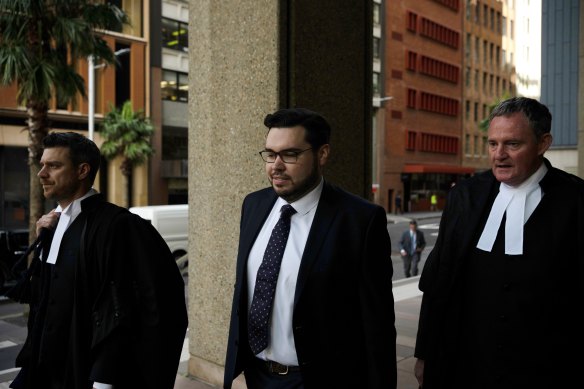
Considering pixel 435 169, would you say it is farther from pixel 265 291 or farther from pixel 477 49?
pixel 265 291

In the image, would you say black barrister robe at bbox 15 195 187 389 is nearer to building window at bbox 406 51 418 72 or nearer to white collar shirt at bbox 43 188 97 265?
white collar shirt at bbox 43 188 97 265

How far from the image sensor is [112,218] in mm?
3057

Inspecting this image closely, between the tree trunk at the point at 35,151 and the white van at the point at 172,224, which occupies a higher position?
the tree trunk at the point at 35,151

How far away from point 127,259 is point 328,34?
2598 mm

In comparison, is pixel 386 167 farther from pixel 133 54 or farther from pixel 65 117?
pixel 65 117

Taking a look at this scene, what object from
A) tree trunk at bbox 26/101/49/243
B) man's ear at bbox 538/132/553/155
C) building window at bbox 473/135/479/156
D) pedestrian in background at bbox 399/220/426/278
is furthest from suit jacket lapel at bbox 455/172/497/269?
building window at bbox 473/135/479/156

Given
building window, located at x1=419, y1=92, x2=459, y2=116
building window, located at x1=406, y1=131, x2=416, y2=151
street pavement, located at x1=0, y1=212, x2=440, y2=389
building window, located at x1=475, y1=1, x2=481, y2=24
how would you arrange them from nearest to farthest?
street pavement, located at x1=0, y1=212, x2=440, y2=389, building window, located at x1=406, y1=131, x2=416, y2=151, building window, located at x1=419, y1=92, x2=459, y2=116, building window, located at x1=475, y1=1, x2=481, y2=24

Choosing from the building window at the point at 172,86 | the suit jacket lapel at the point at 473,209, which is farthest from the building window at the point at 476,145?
the suit jacket lapel at the point at 473,209

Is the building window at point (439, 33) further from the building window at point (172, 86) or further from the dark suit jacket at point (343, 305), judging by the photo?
the dark suit jacket at point (343, 305)

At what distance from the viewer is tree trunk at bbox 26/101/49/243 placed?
1229cm

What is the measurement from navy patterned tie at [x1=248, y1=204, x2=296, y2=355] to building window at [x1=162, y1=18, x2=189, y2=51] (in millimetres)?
37533

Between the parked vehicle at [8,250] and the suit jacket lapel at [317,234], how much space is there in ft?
40.0

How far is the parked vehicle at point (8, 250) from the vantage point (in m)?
13.3

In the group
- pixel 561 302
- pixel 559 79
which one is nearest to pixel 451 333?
pixel 561 302
